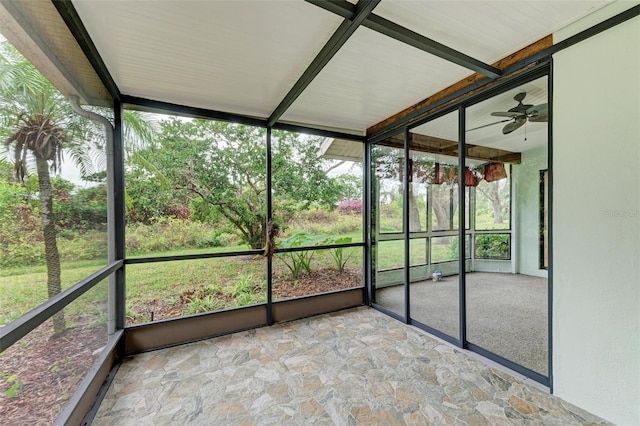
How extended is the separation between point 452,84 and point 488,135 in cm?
71

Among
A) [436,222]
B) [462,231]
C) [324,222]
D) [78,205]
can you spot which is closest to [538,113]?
[462,231]

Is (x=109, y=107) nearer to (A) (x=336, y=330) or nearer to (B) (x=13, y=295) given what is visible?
(B) (x=13, y=295)

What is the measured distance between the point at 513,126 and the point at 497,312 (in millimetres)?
2019

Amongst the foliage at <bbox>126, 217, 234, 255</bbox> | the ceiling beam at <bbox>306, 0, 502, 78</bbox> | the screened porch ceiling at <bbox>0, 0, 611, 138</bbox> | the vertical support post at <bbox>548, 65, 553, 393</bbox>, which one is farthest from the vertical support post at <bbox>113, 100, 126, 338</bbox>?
the vertical support post at <bbox>548, 65, 553, 393</bbox>

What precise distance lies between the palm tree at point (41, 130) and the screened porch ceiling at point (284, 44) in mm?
690

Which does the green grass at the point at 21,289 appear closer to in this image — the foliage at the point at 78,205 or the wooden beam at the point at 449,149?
the foliage at the point at 78,205

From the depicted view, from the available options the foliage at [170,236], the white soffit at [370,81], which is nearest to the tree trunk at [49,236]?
the foliage at [170,236]

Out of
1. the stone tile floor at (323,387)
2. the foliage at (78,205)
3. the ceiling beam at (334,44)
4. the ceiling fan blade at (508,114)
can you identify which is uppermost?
the ceiling beam at (334,44)

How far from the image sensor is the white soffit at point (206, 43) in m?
1.74

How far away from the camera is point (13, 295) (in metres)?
1.23

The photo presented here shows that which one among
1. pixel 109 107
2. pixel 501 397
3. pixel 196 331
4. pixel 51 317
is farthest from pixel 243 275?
pixel 501 397

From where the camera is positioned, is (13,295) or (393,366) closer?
(13,295)

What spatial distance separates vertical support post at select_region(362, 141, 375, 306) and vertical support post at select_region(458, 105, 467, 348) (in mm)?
1547

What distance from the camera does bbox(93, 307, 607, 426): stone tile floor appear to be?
1.90 metres
